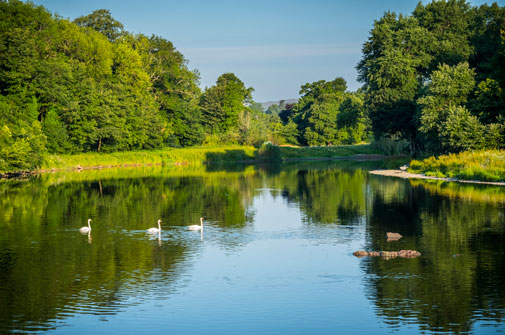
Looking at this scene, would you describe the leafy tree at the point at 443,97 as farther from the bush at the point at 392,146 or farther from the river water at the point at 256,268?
the bush at the point at 392,146

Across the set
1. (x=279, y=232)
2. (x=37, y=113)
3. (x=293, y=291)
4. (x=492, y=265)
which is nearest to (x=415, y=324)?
(x=293, y=291)

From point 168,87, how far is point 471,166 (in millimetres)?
82540

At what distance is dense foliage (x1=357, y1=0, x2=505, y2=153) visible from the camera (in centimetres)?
5728

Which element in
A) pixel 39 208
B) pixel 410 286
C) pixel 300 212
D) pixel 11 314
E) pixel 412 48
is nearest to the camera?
pixel 11 314

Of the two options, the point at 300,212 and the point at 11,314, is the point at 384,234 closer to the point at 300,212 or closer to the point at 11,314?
the point at 300,212

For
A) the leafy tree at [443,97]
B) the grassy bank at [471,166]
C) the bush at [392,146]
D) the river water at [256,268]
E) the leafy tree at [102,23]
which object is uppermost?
the leafy tree at [102,23]

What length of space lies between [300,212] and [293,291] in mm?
17877

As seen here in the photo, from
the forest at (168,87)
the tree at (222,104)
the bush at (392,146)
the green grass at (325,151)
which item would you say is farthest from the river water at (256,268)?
the tree at (222,104)

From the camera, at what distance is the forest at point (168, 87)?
200 ft

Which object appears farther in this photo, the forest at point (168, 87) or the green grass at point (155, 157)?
the green grass at point (155, 157)

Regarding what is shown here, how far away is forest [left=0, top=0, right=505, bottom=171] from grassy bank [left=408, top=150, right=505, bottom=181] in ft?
6.49

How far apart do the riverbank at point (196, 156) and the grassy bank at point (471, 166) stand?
48.1 meters

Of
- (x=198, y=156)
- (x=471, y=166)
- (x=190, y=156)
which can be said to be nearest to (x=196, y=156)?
(x=198, y=156)

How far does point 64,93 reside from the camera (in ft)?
286
